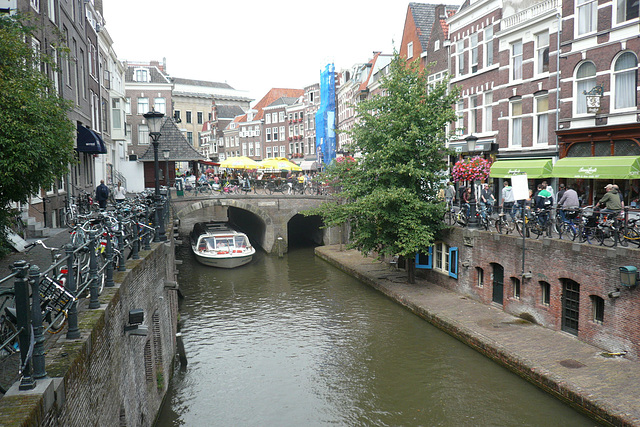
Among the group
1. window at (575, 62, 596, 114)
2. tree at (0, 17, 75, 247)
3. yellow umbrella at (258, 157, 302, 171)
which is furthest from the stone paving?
yellow umbrella at (258, 157, 302, 171)

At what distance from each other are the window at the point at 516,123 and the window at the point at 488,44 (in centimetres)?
301

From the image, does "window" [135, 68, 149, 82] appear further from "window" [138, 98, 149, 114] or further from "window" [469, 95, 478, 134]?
"window" [469, 95, 478, 134]

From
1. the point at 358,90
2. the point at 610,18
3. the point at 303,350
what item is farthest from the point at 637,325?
the point at 358,90

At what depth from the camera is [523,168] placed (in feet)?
71.9

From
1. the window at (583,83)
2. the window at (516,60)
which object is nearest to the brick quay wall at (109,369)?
the window at (583,83)

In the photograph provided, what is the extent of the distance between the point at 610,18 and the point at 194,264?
24.4 m

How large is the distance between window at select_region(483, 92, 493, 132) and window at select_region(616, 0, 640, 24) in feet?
25.9

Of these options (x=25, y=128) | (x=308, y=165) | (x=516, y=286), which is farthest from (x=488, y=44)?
(x=308, y=165)

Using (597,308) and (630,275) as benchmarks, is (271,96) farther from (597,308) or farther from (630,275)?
(630,275)

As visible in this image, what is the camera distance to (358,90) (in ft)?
163

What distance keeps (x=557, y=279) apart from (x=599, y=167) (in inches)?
226

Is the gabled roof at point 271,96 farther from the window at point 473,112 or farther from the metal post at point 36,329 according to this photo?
the metal post at point 36,329

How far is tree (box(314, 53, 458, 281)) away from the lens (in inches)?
782

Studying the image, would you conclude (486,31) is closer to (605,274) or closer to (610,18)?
(610,18)
